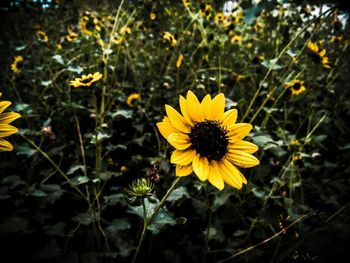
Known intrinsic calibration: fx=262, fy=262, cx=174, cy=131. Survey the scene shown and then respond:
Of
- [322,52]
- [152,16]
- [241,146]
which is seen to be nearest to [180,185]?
[241,146]

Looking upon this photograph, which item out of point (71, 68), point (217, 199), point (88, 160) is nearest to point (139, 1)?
point (71, 68)

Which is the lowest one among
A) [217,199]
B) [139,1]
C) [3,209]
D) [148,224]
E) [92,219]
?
[3,209]

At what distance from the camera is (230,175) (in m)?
0.74

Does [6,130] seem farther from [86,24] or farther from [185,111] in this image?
[86,24]

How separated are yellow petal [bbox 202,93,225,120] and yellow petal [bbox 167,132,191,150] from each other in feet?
0.38

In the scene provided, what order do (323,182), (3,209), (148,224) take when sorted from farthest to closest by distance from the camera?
1. (323,182)
2. (3,209)
3. (148,224)

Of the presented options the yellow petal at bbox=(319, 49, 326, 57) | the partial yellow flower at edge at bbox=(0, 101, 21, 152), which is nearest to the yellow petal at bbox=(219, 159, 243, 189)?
the partial yellow flower at edge at bbox=(0, 101, 21, 152)

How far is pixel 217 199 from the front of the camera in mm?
1147

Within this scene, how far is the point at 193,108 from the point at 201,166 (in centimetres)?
19

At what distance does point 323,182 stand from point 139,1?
5.31ft

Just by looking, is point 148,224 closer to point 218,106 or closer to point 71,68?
point 218,106

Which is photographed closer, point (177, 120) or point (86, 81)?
point (177, 120)

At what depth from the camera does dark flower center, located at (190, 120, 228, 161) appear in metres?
0.77

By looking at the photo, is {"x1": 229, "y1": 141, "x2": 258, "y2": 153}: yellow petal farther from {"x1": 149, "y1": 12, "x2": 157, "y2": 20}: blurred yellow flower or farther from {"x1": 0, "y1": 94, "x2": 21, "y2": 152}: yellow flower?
{"x1": 149, "y1": 12, "x2": 157, "y2": 20}: blurred yellow flower
